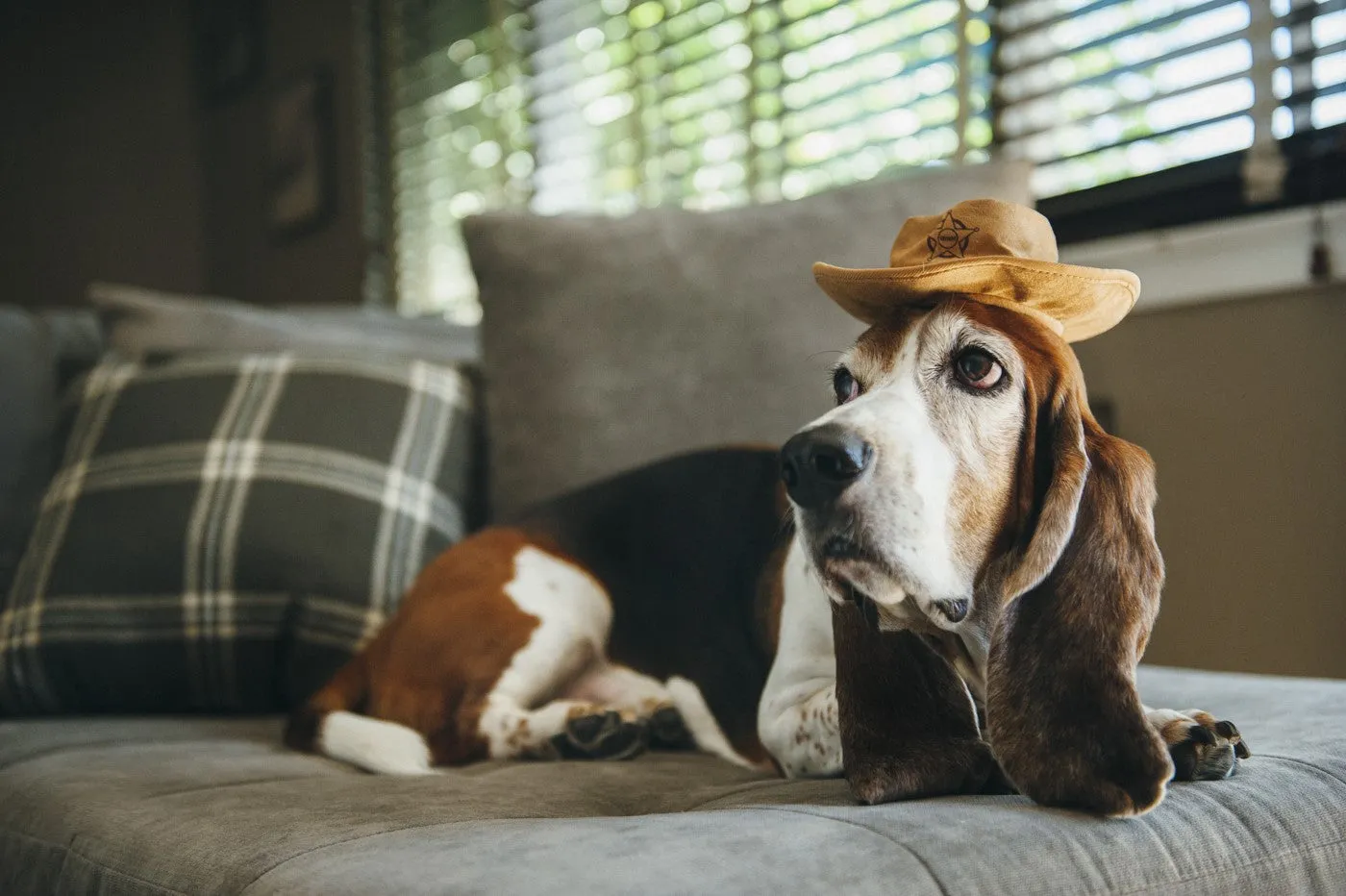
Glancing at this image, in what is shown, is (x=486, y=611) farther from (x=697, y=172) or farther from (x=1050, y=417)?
(x=697, y=172)

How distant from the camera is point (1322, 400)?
2.03 metres

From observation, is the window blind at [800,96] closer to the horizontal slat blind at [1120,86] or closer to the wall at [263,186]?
the horizontal slat blind at [1120,86]

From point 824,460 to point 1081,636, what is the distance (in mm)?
278

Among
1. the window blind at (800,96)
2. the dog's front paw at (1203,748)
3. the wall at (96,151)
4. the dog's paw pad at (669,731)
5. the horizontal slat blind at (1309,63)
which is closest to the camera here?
the dog's front paw at (1203,748)

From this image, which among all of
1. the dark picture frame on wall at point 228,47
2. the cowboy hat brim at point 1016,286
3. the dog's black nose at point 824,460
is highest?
the dark picture frame on wall at point 228,47

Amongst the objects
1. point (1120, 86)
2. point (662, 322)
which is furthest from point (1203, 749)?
point (1120, 86)

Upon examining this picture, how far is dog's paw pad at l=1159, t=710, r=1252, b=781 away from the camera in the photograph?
3.73ft

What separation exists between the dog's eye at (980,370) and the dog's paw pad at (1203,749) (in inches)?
15.1

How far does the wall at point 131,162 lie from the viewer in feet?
16.9

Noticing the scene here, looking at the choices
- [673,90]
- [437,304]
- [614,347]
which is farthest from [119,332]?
[437,304]

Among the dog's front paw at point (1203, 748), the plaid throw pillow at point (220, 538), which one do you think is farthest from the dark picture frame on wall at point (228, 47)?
the dog's front paw at point (1203, 748)

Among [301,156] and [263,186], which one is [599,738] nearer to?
[301,156]

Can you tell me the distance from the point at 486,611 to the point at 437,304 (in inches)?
113

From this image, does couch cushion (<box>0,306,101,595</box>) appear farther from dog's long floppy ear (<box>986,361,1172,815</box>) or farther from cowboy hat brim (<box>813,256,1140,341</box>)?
dog's long floppy ear (<box>986,361,1172,815</box>)
